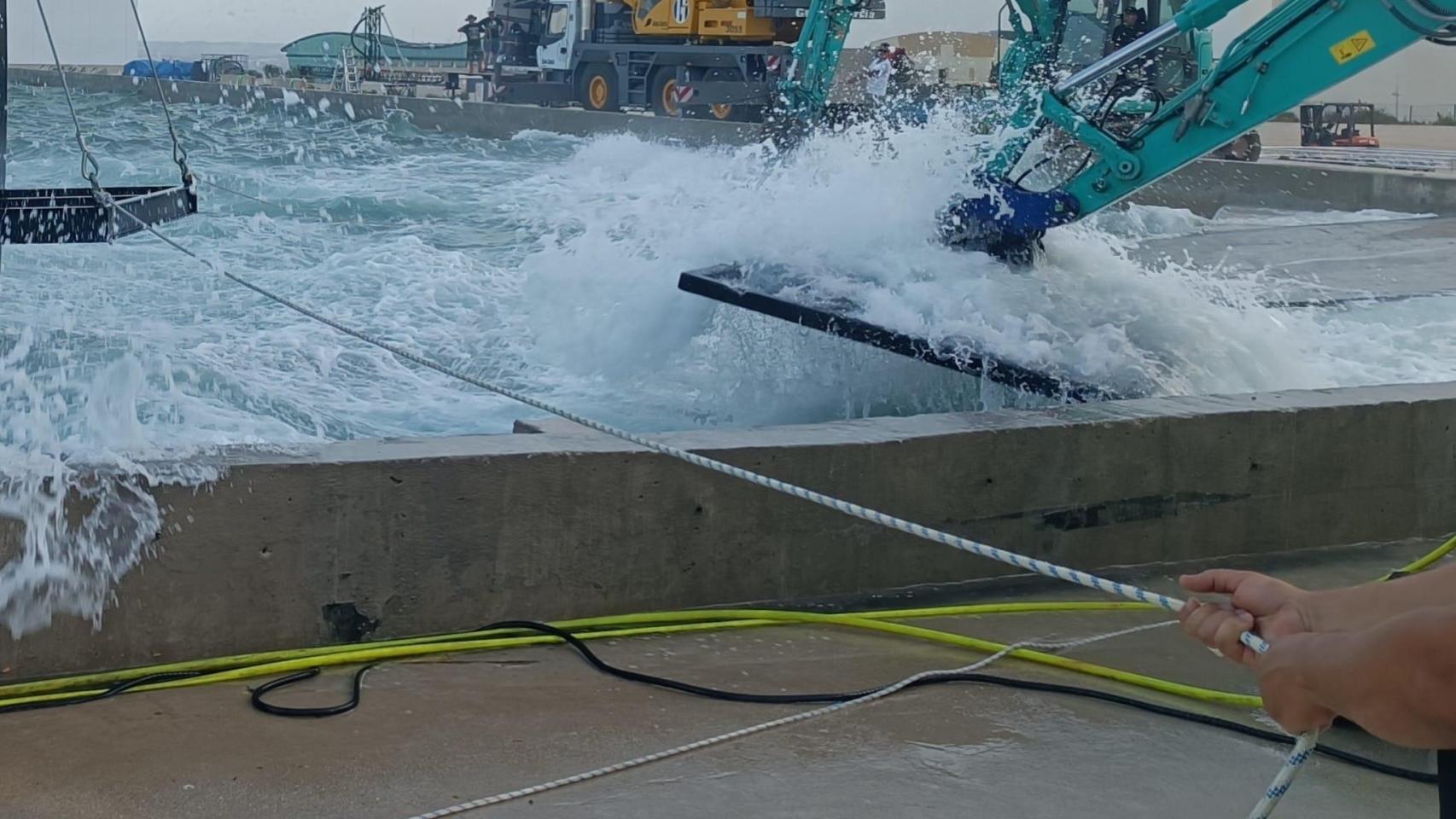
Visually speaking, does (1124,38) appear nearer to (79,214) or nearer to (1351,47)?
(1351,47)

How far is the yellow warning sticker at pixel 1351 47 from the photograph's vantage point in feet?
25.0

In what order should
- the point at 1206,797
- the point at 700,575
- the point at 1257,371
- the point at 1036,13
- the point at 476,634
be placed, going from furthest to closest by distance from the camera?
1. the point at 1036,13
2. the point at 1257,371
3. the point at 700,575
4. the point at 476,634
5. the point at 1206,797

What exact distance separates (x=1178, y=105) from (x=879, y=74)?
21.9m

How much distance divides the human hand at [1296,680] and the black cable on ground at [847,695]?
2.21 m

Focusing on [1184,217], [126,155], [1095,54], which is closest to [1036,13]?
[1095,54]

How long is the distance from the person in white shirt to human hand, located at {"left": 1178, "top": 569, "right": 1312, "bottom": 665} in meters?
24.1

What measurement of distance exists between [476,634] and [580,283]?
7.06 m

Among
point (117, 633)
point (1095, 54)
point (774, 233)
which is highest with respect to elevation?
point (1095, 54)

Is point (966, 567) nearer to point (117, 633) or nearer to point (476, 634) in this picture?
point (476, 634)

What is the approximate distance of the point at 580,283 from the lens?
11.3m

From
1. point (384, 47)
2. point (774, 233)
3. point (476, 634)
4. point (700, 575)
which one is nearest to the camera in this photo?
point (476, 634)

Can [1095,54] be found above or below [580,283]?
above

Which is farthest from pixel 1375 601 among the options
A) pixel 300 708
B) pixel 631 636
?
pixel 631 636

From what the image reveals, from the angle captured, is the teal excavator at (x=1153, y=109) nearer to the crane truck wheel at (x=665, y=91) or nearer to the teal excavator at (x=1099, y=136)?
the teal excavator at (x=1099, y=136)
